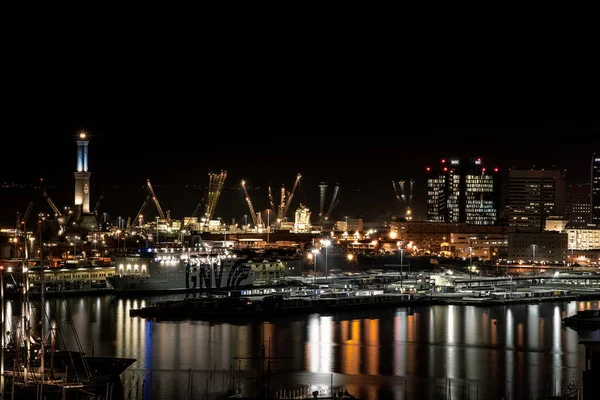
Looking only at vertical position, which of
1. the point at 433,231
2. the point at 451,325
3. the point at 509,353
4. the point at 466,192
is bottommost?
the point at 509,353

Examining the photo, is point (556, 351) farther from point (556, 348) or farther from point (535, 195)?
point (535, 195)

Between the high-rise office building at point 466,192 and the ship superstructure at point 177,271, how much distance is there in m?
25.3

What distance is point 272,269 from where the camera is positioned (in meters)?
29.4

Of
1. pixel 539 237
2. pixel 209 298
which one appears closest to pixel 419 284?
pixel 209 298

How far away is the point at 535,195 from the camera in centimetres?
5353

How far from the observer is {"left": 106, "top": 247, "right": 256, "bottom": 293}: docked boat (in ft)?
83.3

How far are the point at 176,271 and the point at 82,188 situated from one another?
8944 mm

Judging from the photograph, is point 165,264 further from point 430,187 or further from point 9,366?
point 430,187

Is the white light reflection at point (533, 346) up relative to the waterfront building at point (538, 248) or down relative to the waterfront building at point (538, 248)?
down

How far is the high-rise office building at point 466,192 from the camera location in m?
51.8

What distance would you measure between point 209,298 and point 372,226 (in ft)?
118

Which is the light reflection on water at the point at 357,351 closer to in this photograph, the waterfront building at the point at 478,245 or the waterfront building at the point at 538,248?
the waterfront building at the point at 538,248

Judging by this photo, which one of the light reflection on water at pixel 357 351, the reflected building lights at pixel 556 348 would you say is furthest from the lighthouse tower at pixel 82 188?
the reflected building lights at pixel 556 348

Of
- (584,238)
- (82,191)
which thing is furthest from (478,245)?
(82,191)
